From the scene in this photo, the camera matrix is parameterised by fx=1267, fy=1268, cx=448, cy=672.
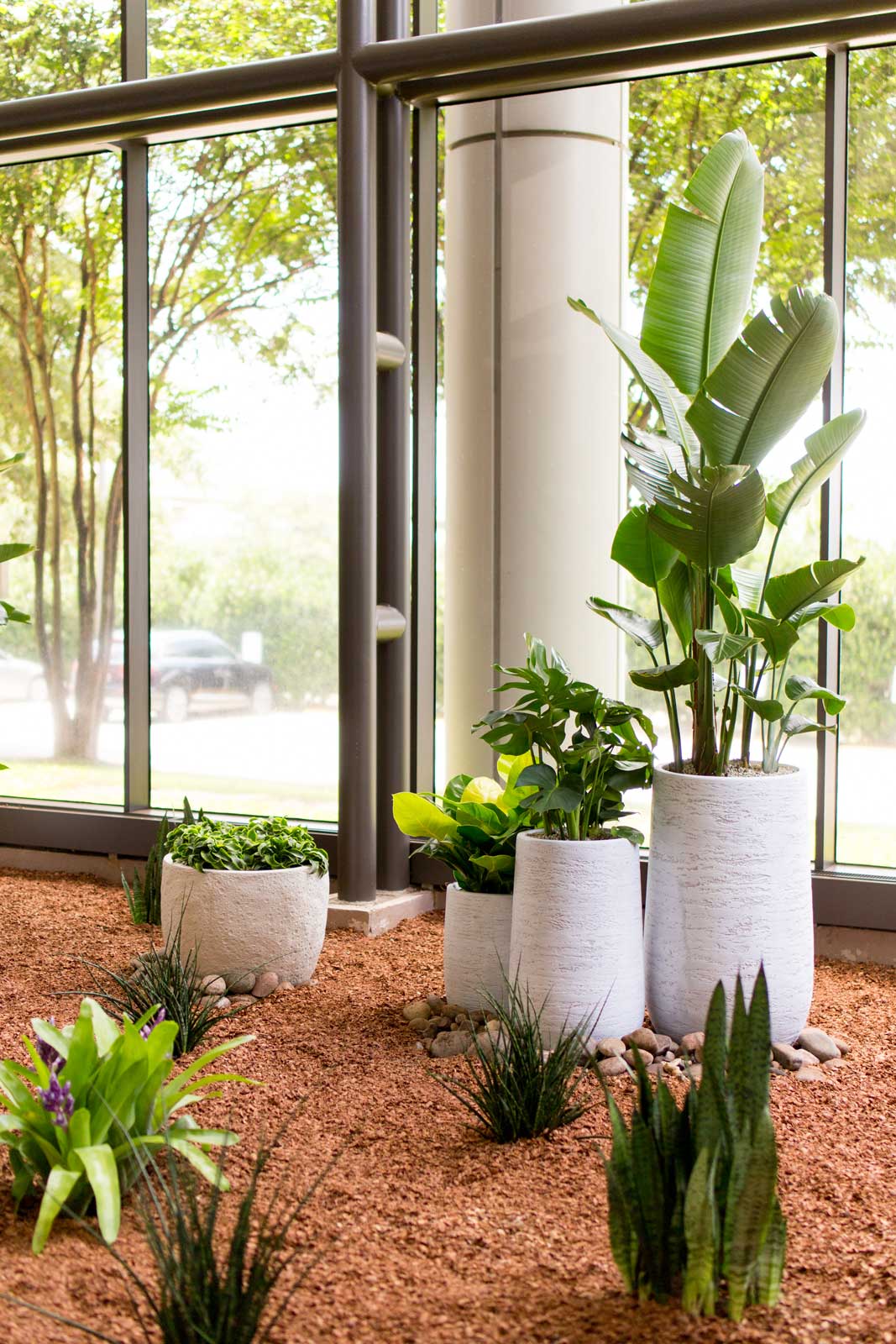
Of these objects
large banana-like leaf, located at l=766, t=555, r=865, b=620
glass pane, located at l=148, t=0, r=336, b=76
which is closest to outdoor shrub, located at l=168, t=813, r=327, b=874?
large banana-like leaf, located at l=766, t=555, r=865, b=620

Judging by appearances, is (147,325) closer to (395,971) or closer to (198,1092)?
(395,971)

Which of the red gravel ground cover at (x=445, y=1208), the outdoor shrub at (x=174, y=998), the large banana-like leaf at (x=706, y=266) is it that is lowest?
the red gravel ground cover at (x=445, y=1208)

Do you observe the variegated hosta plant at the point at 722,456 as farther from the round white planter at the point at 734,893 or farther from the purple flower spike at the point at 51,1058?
the purple flower spike at the point at 51,1058

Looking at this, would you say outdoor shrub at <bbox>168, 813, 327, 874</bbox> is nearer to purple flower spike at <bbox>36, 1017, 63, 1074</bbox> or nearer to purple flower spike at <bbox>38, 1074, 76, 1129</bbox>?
purple flower spike at <bbox>36, 1017, 63, 1074</bbox>

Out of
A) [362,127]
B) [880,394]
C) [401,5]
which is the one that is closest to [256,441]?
[362,127]

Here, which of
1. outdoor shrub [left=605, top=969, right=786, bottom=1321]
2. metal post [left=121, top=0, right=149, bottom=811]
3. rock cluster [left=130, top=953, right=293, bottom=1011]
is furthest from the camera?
metal post [left=121, top=0, right=149, bottom=811]

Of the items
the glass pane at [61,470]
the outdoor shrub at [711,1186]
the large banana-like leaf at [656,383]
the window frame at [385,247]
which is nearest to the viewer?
the outdoor shrub at [711,1186]

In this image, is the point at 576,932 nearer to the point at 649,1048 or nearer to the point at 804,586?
the point at 649,1048

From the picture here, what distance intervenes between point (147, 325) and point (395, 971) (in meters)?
2.43

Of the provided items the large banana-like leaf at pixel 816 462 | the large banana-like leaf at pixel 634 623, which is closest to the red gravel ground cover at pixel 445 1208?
the large banana-like leaf at pixel 634 623

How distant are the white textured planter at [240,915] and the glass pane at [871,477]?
163 cm

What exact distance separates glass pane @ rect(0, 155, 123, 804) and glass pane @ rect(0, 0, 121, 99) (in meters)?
0.28

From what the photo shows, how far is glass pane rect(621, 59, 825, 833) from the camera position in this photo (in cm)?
372

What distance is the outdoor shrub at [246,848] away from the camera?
3.10m
